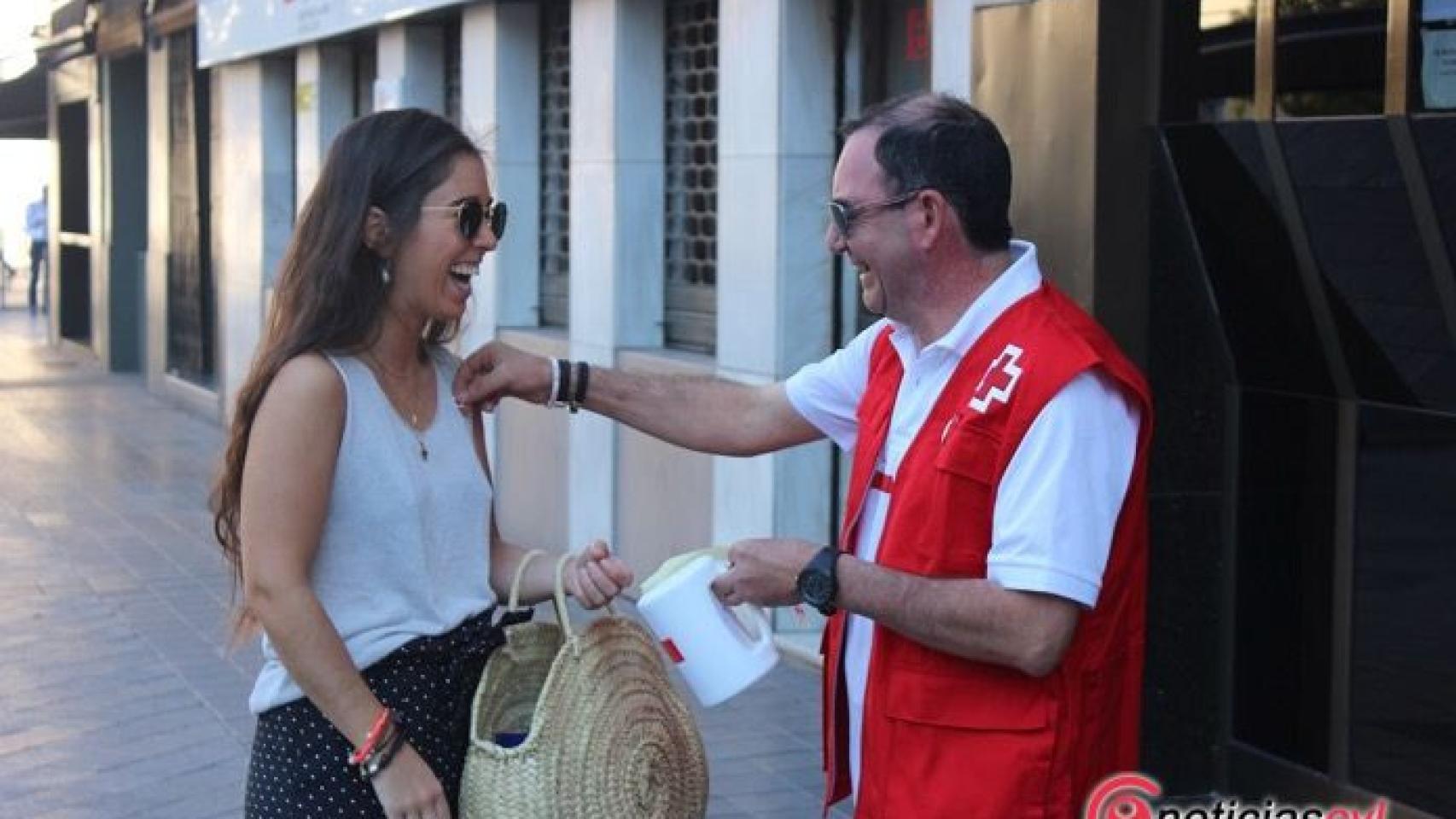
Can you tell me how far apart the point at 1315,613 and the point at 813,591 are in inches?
125

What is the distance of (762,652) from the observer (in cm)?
351

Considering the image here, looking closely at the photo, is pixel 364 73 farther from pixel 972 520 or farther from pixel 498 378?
pixel 972 520

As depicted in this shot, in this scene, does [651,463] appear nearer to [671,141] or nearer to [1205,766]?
[671,141]

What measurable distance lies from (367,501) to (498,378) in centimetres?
51

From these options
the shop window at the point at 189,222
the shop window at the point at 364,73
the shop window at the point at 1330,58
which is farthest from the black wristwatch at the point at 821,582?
the shop window at the point at 189,222

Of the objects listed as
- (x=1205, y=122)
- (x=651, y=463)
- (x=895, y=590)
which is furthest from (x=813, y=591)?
(x=651, y=463)

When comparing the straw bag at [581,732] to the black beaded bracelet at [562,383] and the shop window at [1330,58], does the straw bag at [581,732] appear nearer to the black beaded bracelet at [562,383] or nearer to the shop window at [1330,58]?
the black beaded bracelet at [562,383]

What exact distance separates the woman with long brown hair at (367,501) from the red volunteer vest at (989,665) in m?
0.48

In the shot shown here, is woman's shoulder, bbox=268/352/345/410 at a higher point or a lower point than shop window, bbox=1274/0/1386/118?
lower

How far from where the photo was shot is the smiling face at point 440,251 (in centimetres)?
338

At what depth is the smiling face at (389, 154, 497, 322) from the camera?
133 inches

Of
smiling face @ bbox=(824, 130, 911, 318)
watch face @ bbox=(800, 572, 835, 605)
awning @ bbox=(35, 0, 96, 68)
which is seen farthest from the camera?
awning @ bbox=(35, 0, 96, 68)

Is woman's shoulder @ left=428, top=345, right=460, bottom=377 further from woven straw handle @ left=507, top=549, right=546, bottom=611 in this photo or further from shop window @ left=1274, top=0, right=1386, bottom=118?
shop window @ left=1274, top=0, right=1386, bottom=118

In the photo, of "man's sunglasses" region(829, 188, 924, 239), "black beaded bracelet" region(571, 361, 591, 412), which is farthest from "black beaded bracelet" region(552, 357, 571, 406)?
"man's sunglasses" region(829, 188, 924, 239)
